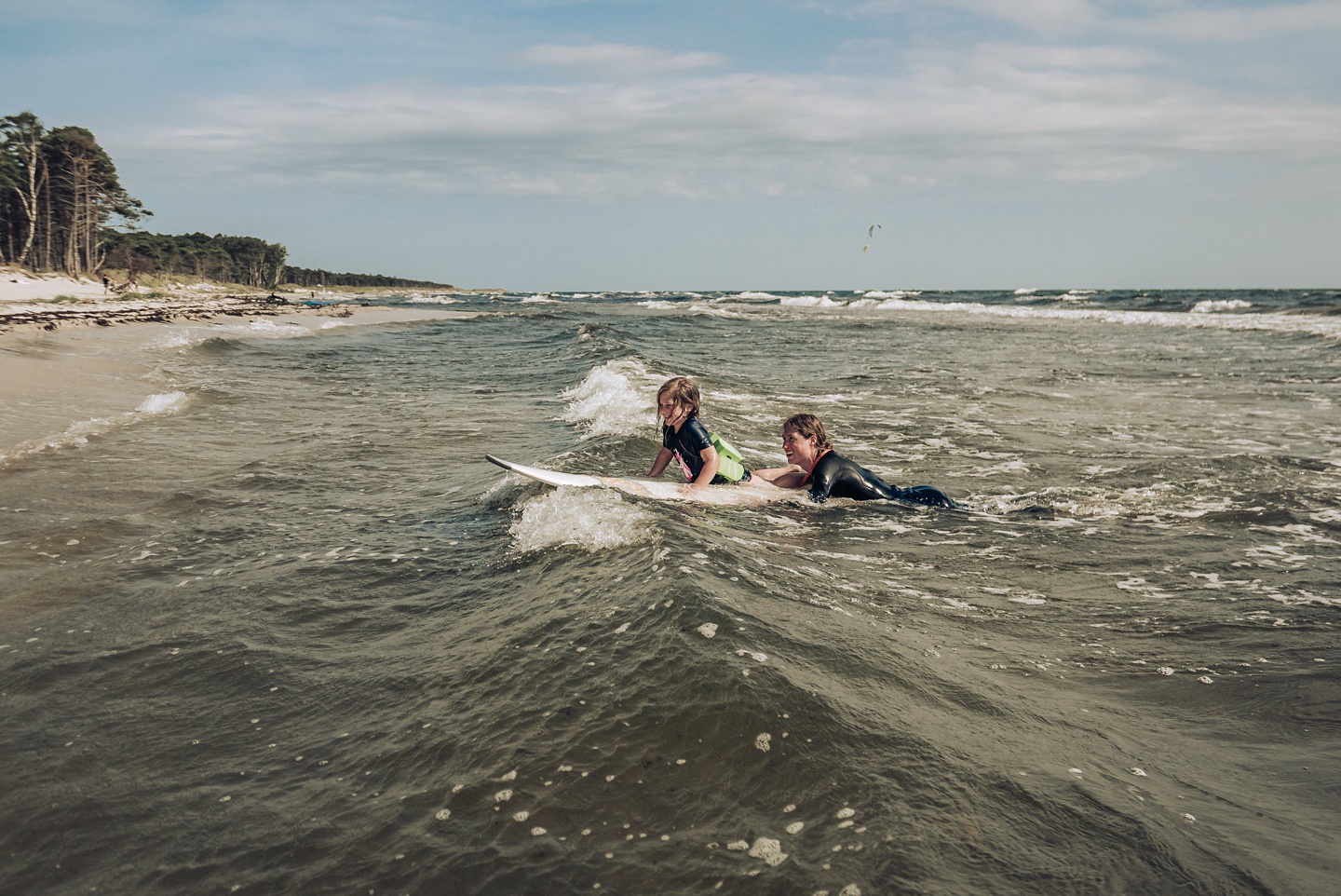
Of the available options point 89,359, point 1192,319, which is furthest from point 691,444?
point 1192,319

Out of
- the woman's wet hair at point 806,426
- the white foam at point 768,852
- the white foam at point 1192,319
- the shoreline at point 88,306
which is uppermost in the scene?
the white foam at point 1192,319

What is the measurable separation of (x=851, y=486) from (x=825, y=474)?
15.8 inches

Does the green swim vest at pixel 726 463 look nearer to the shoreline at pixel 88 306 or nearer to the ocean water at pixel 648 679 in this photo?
the ocean water at pixel 648 679

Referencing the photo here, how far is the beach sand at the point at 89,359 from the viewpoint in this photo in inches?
479

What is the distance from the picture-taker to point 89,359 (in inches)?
831

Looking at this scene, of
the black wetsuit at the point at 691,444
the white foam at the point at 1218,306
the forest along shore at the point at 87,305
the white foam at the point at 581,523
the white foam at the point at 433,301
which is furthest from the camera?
the white foam at the point at 433,301

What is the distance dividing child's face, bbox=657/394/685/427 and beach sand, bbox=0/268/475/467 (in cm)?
825

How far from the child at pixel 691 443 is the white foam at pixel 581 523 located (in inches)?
51.7

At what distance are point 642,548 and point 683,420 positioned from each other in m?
2.75

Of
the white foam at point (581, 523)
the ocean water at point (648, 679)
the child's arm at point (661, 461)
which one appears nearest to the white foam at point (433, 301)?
the ocean water at point (648, 679)

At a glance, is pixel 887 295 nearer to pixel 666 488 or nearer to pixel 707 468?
pixel 707 468

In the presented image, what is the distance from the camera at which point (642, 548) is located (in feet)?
20.5

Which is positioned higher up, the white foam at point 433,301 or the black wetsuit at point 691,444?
the white foam at point 433,301

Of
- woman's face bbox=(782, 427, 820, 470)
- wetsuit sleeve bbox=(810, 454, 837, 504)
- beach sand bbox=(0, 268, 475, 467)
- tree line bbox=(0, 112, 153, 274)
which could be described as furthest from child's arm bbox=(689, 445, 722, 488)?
tree line bbox=(0, 112, 153, 274)
